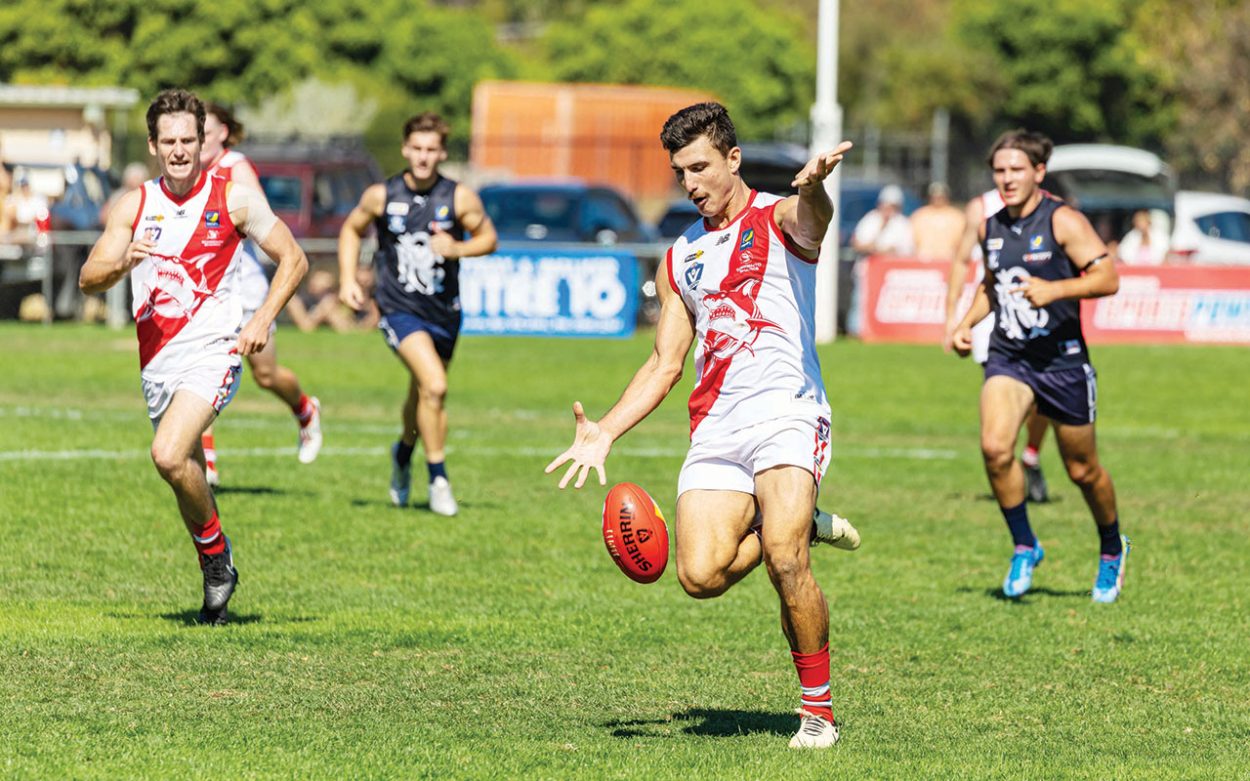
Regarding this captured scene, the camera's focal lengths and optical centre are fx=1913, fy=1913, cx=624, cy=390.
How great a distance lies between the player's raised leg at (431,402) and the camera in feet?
38.1

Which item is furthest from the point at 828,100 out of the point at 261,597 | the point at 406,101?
the point at 406,101

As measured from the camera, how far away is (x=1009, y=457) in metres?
9.67

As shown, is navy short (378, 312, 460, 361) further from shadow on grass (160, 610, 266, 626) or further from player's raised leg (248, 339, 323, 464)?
shadow on grass (160, 610, 266, 626)

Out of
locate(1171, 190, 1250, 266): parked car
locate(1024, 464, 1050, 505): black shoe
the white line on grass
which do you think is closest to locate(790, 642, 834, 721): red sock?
locate(1024, 464, 1050, 505): black shoe

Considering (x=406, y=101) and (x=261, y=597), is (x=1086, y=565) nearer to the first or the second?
(x=261, y=597)

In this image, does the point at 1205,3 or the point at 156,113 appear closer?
the point at 156,113

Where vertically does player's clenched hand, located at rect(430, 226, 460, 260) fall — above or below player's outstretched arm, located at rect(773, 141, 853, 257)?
below

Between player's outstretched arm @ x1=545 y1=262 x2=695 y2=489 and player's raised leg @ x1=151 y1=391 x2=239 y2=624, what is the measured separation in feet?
6.97

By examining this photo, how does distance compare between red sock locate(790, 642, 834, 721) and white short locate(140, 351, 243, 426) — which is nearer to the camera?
red sock locate(790, 642, 834, 721)

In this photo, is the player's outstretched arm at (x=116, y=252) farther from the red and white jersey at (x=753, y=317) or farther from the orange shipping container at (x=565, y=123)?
the orange shipping container at (x=565, y=123)

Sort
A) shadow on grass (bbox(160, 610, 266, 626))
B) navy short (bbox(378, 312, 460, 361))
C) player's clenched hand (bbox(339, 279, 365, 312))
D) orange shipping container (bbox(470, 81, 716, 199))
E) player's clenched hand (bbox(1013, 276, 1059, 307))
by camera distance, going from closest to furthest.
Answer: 1. shadow on grass (bbox(160, 610, 266, 626))
2. player's clenched hand (bbox(1013, 276, 1059, 307))
3. player's clenched hand (bbox(339, 279, 365, 312))
4. navy short (bbox(378, 312, 460, 361))
5. orange shipping container (bbox(470, 81, 716, 199))

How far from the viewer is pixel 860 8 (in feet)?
261

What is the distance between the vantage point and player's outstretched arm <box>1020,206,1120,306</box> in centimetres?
923

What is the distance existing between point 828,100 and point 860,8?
176ft
